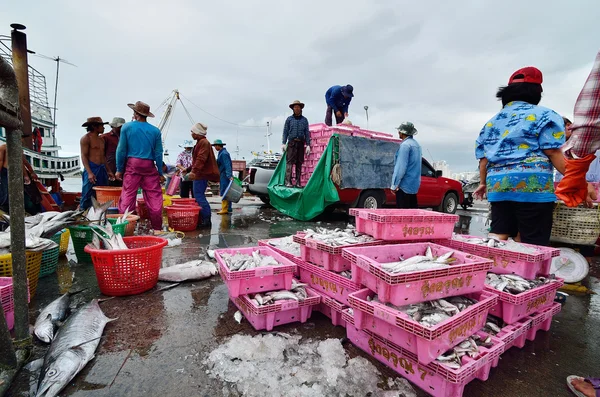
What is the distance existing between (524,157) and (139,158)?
5.26m

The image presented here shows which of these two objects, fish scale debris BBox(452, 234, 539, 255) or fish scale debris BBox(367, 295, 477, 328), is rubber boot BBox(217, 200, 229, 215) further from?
fish scale debris BBox(367, 295, 477, 328)

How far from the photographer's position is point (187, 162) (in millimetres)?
10562

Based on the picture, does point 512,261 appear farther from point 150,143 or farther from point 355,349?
point 150,143

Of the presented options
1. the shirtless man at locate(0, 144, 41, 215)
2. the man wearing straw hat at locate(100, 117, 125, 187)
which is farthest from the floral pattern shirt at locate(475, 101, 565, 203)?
the man wearing straw hat at locate(100, 117, 125, 187)

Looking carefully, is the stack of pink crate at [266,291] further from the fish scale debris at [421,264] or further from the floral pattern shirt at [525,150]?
the floral pattern shirt at [525,150]

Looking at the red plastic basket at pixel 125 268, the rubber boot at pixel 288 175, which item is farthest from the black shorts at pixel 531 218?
the rubber boot at pixel 288 175

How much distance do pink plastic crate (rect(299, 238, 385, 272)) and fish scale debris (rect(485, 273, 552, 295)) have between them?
91cm

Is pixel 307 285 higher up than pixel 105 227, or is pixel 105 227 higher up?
pixel 105 227

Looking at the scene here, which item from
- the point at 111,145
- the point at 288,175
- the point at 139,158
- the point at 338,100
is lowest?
the point at 288,175

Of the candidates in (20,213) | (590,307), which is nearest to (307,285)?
(20,213)

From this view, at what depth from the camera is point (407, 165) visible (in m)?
5.45

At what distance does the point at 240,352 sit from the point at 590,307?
363cm

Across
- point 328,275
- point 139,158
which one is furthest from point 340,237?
point 139,158

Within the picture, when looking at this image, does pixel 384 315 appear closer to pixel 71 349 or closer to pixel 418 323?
pixel 418 323
